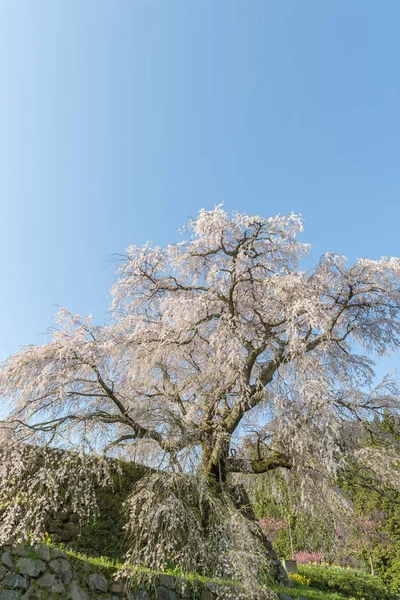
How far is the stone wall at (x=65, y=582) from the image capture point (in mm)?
4562

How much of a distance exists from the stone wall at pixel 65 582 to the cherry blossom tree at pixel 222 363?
3.06 ft

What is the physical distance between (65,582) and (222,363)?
3.83m

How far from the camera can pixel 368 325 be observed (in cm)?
749

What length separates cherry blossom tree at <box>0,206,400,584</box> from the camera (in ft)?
19.2

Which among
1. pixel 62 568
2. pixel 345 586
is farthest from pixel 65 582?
pixel 345 586

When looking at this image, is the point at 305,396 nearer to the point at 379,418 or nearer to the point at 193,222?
the point at 379,418

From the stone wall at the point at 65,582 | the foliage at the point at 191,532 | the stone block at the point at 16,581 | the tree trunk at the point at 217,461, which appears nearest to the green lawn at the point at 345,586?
the tree trunk at the point at 217,461

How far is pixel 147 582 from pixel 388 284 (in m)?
5.76

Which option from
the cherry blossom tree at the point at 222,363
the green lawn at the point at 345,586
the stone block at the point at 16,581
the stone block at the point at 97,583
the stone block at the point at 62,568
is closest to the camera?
the stone block at the point at 16,581

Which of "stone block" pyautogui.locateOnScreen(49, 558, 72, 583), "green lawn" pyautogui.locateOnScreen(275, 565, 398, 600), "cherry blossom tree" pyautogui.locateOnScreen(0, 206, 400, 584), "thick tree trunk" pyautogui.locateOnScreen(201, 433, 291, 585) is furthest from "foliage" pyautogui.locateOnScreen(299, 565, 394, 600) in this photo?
"stone block" pyautogui.locateOnScreen(49, 558, 72, 583)

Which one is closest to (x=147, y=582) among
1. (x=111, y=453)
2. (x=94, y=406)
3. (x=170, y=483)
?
(x=170, y=483)

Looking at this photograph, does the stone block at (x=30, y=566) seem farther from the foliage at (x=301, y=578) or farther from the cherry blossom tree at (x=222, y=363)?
the foliage at (x=301, y=578)

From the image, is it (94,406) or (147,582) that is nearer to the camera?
(147,582)

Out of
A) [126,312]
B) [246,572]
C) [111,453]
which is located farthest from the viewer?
[126,312]
